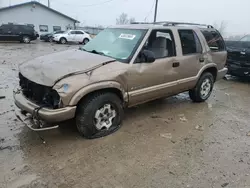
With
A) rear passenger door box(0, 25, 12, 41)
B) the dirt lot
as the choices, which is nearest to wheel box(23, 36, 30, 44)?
rear passenger door box(0, 25, 12, 41)

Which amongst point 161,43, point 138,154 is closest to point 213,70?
point 161,43

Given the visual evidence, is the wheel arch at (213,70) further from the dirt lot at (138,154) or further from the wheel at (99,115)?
the wheel at (99,115)

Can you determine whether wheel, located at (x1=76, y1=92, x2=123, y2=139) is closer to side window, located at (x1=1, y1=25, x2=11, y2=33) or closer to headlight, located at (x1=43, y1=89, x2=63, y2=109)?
headlight, located at (x1=43, y1=89, x2=63, y2=109)

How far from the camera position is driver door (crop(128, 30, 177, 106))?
428 centimetres

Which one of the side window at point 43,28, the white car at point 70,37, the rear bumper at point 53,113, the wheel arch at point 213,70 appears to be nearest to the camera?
the rear bumper at point 53,113

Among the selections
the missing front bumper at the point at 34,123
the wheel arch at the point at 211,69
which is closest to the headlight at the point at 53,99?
the missing front bumper at the point at 34,123

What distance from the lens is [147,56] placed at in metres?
4.26

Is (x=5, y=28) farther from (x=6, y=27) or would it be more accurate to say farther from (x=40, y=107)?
(x=40, y=107)

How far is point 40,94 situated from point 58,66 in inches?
20.2

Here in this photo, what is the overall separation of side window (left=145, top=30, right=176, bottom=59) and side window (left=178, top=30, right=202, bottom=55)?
1.12ft

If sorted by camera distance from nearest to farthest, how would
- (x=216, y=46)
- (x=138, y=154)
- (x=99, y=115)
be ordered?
1. (x=138, y=154)
2. (x=99, y=115)
3. (x=216, y=46)

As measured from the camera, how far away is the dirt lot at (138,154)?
303 centimetres

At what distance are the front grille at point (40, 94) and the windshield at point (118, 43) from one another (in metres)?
1.33

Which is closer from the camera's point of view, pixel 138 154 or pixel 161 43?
pixel 138 154
